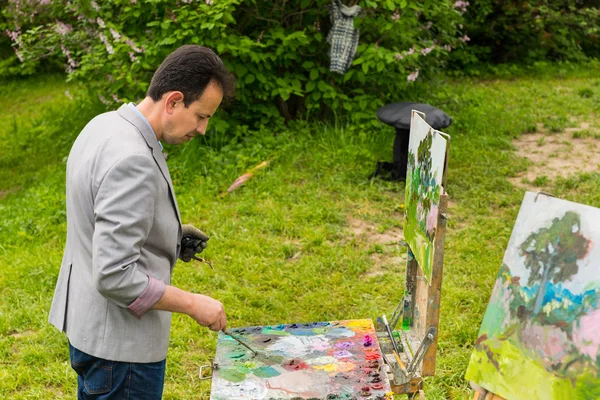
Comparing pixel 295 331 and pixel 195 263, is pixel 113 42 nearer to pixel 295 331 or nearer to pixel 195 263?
pixel 195 263

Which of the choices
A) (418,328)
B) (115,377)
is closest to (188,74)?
(115,377)

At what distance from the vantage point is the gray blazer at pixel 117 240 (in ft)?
6.58

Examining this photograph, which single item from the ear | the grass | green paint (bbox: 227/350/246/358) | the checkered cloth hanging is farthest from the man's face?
the checkered cloth hanging

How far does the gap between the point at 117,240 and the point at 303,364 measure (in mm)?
1024

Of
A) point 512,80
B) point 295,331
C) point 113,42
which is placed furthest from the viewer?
point 512,80

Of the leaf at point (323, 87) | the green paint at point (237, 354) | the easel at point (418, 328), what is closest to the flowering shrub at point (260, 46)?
the leaf at point (323, 87)

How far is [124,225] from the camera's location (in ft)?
6.52

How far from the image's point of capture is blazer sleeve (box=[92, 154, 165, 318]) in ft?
6.54

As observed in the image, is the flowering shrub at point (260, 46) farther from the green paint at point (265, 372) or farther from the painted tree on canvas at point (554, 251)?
the painted tree on canvas at point (554, 251)

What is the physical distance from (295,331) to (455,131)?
4819 mm

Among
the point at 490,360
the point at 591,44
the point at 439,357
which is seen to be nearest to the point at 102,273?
the point at 490,360

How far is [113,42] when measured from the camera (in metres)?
6.55

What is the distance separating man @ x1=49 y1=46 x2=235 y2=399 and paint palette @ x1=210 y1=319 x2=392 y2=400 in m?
0.37

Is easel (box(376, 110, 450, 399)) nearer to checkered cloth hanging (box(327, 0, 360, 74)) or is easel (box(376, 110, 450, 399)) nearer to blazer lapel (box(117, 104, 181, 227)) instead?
blazer lapel (box(117, 104, 181, 227))
